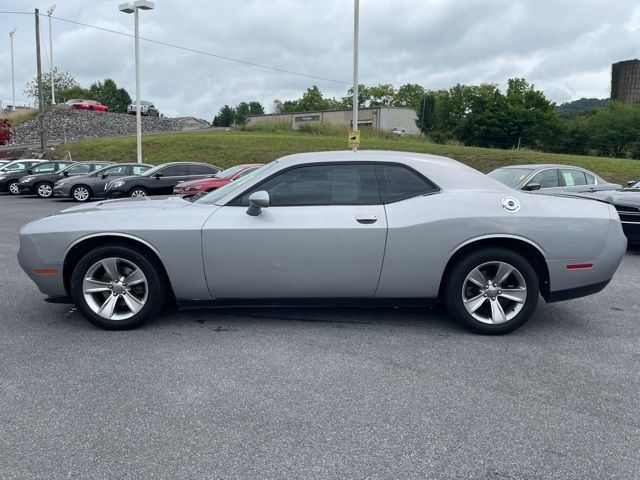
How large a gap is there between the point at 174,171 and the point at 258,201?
1421 cm

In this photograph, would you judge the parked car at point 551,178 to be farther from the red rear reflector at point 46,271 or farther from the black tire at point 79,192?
the black tire at point 79,192

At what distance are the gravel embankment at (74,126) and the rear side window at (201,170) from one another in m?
30.7

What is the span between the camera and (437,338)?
4.55 metres

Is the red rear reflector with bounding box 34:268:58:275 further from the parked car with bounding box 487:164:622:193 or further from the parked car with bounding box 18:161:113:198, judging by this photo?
the parked car with bounding box 18:161:113:198

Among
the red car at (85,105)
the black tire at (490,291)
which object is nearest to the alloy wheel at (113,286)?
the black tire at (490,291)

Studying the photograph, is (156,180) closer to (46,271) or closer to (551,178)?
(551,178)

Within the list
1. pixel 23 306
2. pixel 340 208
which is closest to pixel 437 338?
pixel 340 208

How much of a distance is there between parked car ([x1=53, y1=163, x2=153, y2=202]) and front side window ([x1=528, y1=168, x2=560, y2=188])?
43.4 feet

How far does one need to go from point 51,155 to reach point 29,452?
37120 millimetres

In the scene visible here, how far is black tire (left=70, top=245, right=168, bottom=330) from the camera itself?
4.58 m

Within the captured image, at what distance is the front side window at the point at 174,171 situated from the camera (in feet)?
58.1

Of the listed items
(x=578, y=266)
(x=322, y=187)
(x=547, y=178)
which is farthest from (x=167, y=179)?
(x=578, y=266)

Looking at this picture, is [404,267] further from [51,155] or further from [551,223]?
[51,155]

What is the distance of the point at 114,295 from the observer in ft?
15.3
